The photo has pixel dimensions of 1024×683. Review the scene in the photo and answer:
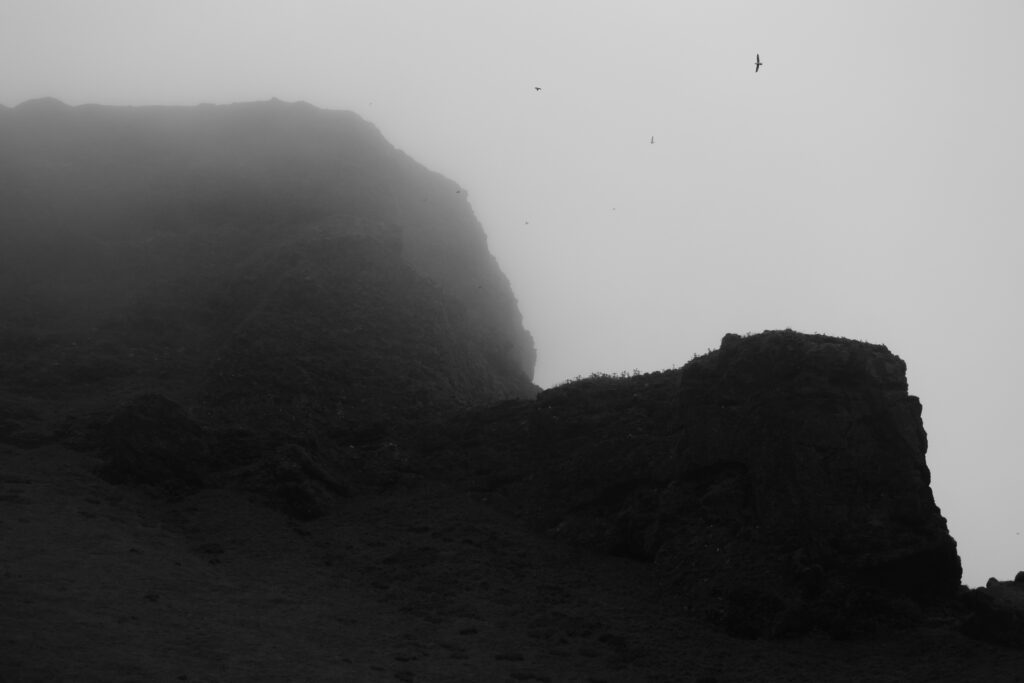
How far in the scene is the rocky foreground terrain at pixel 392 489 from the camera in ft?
72.6

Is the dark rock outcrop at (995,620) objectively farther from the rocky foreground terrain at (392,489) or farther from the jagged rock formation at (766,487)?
the jagged rock formation at (766,487)

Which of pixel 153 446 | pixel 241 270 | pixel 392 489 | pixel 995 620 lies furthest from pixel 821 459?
pixel 241 270

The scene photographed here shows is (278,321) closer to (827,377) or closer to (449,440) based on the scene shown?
(449,440)

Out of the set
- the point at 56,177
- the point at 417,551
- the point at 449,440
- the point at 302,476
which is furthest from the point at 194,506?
the point at 56,177

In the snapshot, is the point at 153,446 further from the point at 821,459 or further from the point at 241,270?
the point at 821,459

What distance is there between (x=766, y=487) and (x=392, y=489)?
14.1 metres

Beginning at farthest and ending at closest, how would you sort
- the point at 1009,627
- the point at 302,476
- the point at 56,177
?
1. the point at 56,177
2. the point at 302,476
3. the point at 1009,627

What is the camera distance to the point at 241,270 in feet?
144

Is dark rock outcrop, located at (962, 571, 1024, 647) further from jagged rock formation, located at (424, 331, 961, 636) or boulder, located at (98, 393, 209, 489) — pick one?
boulder, located at (98, 393, 209, 489)

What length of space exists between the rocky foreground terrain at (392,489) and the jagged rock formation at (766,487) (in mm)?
87

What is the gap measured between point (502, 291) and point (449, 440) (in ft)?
91.2

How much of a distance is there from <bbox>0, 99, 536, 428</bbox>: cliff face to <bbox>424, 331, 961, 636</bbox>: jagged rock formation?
9.60 metres

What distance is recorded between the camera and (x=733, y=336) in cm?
3102

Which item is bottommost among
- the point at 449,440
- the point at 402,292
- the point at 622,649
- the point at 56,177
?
the point at 622,649
